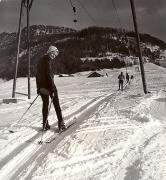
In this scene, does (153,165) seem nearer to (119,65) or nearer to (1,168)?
(1,168)

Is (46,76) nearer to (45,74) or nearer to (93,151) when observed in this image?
(45,74)

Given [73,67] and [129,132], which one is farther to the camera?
[73,67]

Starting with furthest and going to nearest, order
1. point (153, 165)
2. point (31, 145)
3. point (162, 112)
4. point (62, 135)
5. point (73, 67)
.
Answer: point (73, 67), point (162, 112), point (62, 135), point (31, 145), point (153, 165)

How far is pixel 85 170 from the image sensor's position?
5.21m

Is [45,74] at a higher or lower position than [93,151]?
higher

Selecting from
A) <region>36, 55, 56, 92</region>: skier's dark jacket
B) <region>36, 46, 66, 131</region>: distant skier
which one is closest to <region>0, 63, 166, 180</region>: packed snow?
<region>36, 46, 66, 131</region>: distant skier

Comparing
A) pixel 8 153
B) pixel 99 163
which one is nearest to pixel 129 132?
pixel 99 163

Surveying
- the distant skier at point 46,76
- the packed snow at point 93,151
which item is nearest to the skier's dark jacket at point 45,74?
the distant skier at point 46,76

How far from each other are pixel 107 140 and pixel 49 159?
1.27 m

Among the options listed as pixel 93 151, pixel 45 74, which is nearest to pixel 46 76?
pixel 45 74

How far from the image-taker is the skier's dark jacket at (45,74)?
8398 mm

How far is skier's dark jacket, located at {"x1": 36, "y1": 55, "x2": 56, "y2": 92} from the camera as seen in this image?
840cm

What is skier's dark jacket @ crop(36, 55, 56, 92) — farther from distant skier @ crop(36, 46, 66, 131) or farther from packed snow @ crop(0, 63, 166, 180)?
packed snow @ crop(0, 63, 166, 180)

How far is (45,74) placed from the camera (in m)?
8.45
